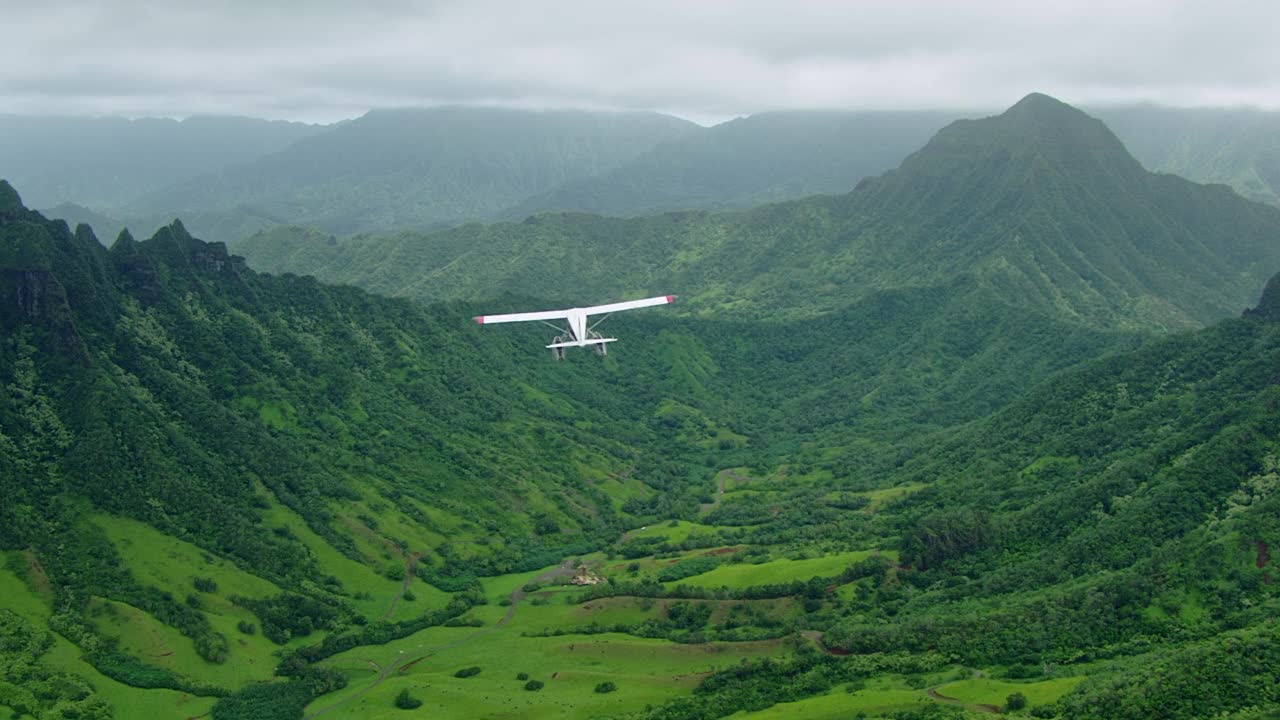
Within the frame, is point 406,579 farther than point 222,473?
No

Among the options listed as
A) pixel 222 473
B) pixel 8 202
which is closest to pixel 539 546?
pixel 222 473

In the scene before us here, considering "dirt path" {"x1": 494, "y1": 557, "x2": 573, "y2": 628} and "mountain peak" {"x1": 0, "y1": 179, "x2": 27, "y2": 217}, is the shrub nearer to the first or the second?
"dirt path" {"x1": 494, "y1": 557, "x2": 573, "y2": 628}

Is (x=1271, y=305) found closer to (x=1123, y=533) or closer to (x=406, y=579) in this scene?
(x=1123, y=533)

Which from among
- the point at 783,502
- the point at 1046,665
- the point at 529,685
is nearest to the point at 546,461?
the point at 783,502

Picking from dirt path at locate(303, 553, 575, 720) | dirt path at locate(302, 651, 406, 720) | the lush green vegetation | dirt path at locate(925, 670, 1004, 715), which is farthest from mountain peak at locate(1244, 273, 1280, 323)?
dirt path at locate(302, 651, 406, 720)

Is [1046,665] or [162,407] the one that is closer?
[1046,665]

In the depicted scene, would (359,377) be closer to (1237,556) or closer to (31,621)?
(31,621)
